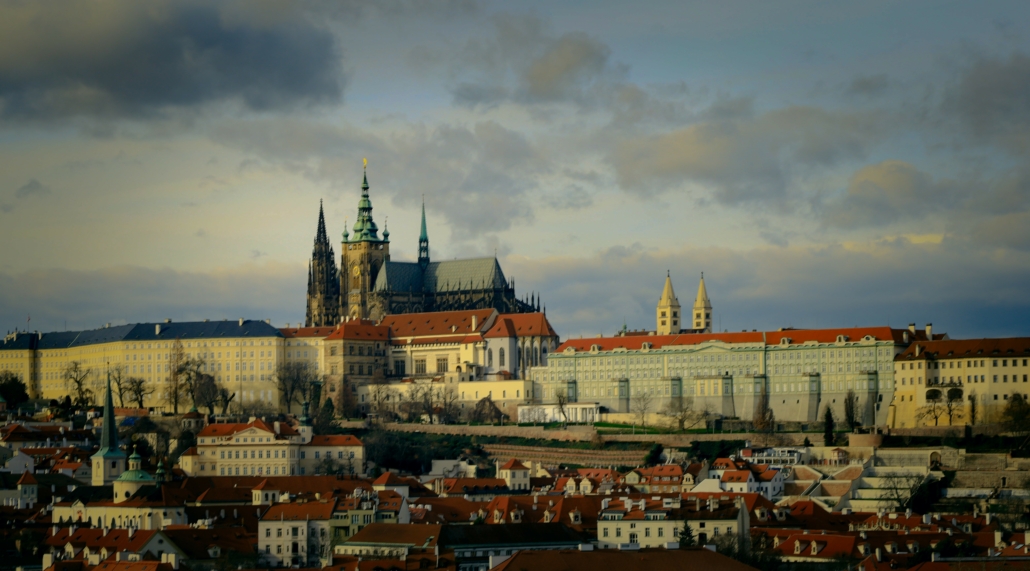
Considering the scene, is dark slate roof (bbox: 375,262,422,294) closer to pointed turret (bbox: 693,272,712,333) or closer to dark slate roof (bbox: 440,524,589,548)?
pointed turret (bbox: 693,272,712,333)

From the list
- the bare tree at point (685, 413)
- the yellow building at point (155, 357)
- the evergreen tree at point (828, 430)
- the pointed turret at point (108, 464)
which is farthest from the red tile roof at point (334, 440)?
the yellow building at point (155, 357)

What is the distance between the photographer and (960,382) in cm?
11969

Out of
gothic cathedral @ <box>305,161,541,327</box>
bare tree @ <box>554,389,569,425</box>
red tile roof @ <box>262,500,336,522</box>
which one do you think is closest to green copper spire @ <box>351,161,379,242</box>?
gothic cathedral @ <box>305,161,541,327</box>

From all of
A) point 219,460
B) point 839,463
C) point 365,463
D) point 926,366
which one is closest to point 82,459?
point 219,460

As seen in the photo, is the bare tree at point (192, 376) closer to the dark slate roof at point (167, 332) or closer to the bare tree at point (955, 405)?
the dark slate roof at point (167, 332)

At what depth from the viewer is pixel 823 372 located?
128875 mm

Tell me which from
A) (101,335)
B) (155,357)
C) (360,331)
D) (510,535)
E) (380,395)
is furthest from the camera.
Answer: (101,335)

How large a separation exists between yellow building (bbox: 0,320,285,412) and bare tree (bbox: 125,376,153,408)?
13.9 inches

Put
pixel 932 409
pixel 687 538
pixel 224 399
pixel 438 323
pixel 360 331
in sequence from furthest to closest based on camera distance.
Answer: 1. pixel 438 323
2. pixel 360 331
3. pixel 224 399
4. pixel 932 409
5. pixel 687 538

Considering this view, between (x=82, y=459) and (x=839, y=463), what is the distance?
137 ft

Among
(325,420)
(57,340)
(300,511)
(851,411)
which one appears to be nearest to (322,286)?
(57,340)

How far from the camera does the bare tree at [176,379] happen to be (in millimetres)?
148375

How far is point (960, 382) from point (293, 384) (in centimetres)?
5301

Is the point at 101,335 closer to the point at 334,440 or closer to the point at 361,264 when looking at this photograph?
the point at 361,264
